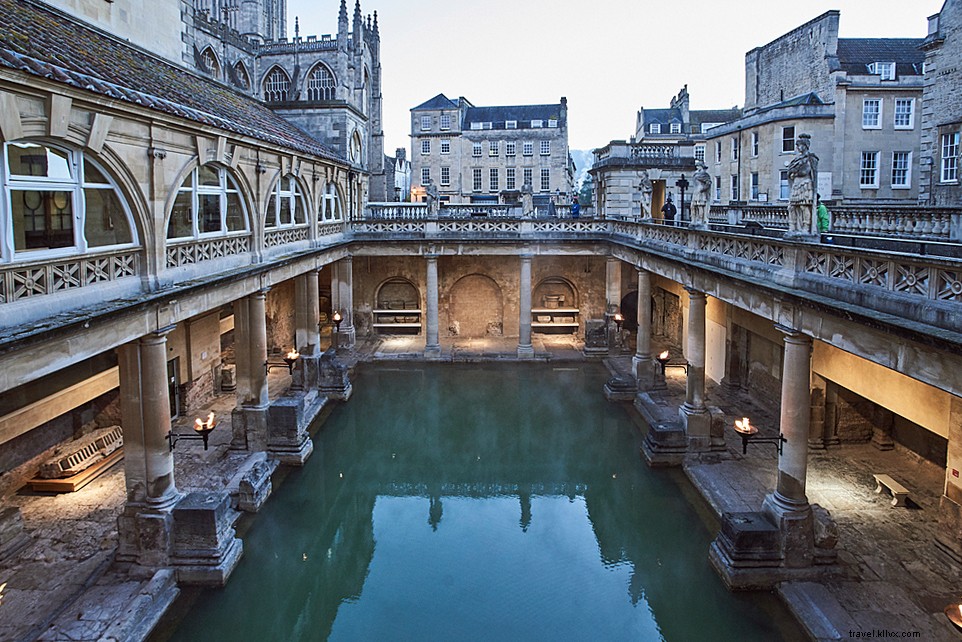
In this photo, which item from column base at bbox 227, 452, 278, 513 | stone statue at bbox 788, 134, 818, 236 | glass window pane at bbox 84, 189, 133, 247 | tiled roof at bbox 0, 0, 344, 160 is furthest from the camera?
column base at bbox 227, 452, 278, 513

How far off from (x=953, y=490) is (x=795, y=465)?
3427mm

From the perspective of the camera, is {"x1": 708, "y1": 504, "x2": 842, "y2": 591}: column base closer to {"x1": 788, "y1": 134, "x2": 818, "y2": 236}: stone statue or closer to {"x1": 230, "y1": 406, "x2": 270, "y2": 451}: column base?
{"x1": 788, "y1": 134, "x2": 818, "y2": 236}: stone statue

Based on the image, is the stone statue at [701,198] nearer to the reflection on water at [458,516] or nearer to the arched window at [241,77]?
the reflection on water at [458,516]

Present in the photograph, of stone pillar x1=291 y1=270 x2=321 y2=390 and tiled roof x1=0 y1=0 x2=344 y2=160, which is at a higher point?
tiled roof x1=0 y1=0 x2=344 y2=160

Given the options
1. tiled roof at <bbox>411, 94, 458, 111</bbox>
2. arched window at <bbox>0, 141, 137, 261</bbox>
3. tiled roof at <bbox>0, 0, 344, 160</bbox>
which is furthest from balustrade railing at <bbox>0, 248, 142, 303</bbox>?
tiled roof at <bbox>411, 94, 458, 111</bbox>

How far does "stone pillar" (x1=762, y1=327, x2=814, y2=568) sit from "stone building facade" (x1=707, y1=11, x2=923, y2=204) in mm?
25607

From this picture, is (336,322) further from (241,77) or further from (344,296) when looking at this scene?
(241,77)

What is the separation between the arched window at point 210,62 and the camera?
34.2m

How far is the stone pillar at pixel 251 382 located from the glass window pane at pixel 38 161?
822 centimetres

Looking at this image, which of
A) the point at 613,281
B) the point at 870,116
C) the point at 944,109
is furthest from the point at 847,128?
the point at 613,281

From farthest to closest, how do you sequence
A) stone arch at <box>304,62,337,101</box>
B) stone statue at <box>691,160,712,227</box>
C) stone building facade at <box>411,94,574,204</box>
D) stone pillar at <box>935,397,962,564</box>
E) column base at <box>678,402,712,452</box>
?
stone building facade at <box>411,94,574,204</box> < stone arch at <box>304,62,337,101</box> < column base at <box>678,402,712,452</box> < stone statue at <box>691,160,712,227</box> < stone pillar at <box>935,397,962,564</box>

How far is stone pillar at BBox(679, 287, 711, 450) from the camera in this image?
18.2 metres

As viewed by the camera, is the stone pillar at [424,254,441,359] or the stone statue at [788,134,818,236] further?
the stone pillar at [424,254,441,359]

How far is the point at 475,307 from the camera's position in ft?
119
